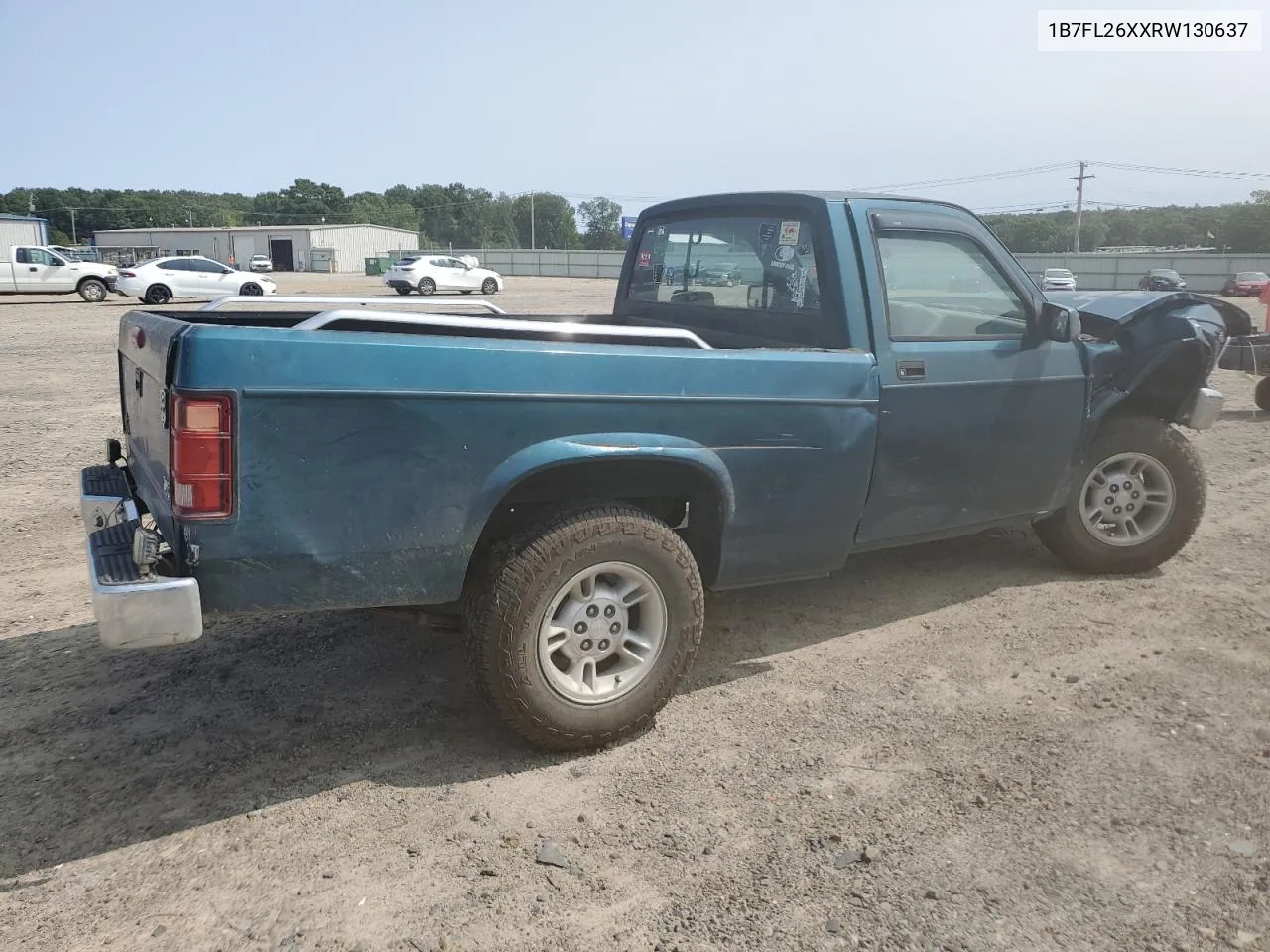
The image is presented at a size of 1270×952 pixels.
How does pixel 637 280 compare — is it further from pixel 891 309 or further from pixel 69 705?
pixel 69 705

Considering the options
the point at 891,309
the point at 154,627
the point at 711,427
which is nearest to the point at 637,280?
the point at 891,309

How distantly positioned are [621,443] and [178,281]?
1055 inches

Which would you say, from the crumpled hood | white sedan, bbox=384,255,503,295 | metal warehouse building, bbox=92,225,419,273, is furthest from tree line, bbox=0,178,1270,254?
the crumpled hood

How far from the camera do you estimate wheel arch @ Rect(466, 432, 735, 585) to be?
3061 mm

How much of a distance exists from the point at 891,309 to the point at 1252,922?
8.10ft

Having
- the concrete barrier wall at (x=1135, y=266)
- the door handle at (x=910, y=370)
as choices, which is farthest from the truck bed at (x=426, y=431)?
the concrete barrier wall at (x=1135, y=266)

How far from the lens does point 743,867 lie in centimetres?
274

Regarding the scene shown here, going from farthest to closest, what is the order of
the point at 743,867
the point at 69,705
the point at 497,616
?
the point at 69,705
the point at 497,616
the point at 743,867

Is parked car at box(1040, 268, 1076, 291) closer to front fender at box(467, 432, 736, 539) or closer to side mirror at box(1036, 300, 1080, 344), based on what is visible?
side mirror at box(1036, 300, 1080, 344)

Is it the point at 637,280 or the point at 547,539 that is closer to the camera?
the point at 547,539

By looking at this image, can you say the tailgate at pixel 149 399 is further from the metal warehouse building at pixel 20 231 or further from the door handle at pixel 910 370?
the metal warehouse building at pixel 20 231

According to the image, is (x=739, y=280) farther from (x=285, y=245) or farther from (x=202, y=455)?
(x=285, y=245)

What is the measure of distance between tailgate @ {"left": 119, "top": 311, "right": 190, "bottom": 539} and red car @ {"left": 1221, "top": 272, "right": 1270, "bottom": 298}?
49.2m

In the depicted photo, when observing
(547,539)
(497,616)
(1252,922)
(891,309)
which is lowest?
(1252,922)
